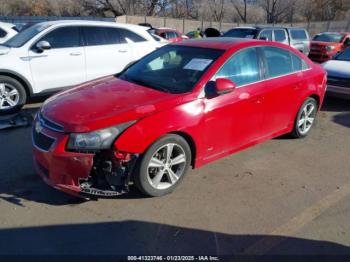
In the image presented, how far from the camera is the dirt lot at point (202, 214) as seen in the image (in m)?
3.16

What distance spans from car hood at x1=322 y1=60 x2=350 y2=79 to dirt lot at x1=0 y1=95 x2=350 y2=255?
391 cm

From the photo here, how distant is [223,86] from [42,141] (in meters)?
2.00

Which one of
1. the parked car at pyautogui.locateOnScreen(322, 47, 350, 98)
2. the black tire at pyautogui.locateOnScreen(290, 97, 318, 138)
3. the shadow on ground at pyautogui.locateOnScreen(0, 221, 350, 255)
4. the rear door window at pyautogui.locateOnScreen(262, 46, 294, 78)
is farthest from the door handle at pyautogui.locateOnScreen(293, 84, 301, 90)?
the parked car at pyautogui.locateOnScreen(322, 47, 350, 98)

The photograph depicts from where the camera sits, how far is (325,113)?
7.61 m

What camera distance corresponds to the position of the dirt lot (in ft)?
10.4

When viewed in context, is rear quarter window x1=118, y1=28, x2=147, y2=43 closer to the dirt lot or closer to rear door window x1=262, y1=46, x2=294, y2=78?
rear door window x1=262, y1=46, x2=294, y2=78

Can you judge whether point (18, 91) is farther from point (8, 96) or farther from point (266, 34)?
point (266, 34)

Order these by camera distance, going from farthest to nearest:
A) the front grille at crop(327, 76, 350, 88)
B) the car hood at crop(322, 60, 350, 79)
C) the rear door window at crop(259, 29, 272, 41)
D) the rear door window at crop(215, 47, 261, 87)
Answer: the rear door window at crop(259, 29, 272, 41)
the car hood at crop(322, 60, 350, 79)
the front grille at crop(327, 76, 350, 88)
the rear door window at crop(215, 47, 261, 87)

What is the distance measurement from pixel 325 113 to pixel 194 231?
17.6 feet

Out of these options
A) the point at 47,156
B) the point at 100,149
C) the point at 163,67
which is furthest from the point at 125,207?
the point at 163,67

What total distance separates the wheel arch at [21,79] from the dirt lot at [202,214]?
89.6 inches

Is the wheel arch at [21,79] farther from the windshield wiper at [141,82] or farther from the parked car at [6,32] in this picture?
the parked car at [6,32]

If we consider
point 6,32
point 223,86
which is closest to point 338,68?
point 223,86

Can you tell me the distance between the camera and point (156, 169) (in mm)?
3824
